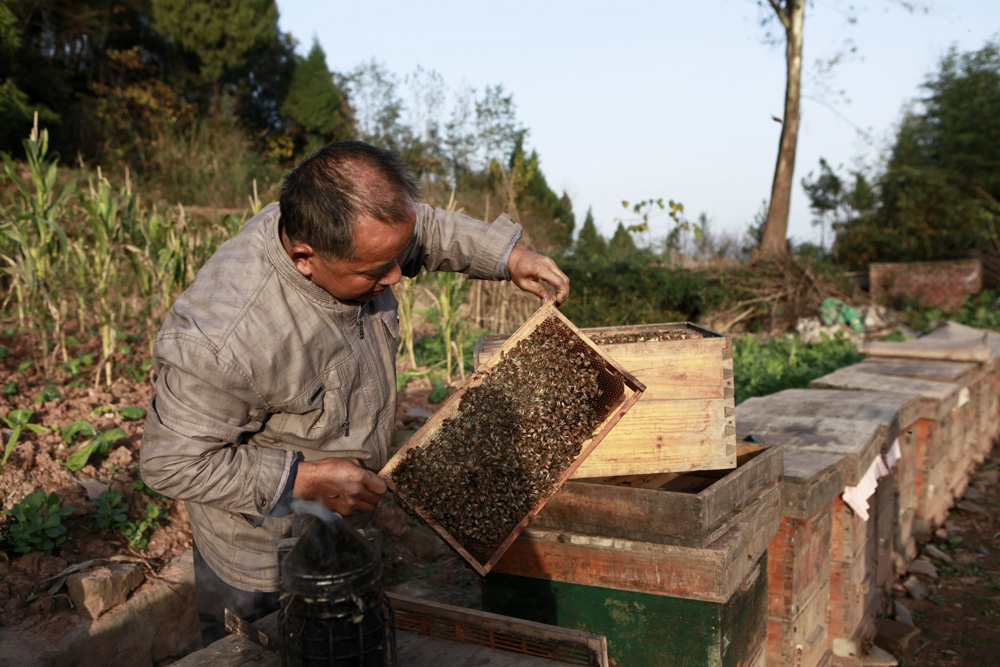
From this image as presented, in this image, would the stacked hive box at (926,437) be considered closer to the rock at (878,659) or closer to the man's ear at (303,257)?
the rock at (878,659)

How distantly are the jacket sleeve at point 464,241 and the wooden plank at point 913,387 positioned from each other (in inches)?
146

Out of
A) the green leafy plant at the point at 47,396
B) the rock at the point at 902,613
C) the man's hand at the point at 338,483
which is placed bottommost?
A: the rock at the point at 902,613

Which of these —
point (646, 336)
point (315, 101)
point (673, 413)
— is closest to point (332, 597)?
point (673, 413)

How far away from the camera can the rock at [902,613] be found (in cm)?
486

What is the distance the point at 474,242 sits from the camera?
9.23 feet

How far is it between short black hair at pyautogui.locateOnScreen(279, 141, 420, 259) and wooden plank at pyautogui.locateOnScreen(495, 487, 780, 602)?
135cm

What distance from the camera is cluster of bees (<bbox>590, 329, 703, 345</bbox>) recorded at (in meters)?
3.15

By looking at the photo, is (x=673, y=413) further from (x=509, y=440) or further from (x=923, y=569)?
(x=923, y=569)

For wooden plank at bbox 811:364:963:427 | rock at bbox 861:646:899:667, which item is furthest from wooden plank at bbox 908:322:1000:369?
rock at bbox 861:646:899:667

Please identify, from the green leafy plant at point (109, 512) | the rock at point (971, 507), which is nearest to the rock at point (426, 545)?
the green leafy plant at point (109, 512)

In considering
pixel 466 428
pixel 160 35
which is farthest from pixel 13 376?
pixel 160 35

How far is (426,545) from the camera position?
486 centimetres

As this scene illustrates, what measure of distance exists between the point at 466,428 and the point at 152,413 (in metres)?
0.98

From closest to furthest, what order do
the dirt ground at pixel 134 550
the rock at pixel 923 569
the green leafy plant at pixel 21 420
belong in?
the dirt ground at pixel 134 550, the green leafy plant at pixel 21 420, the rock at pixel 923 569
